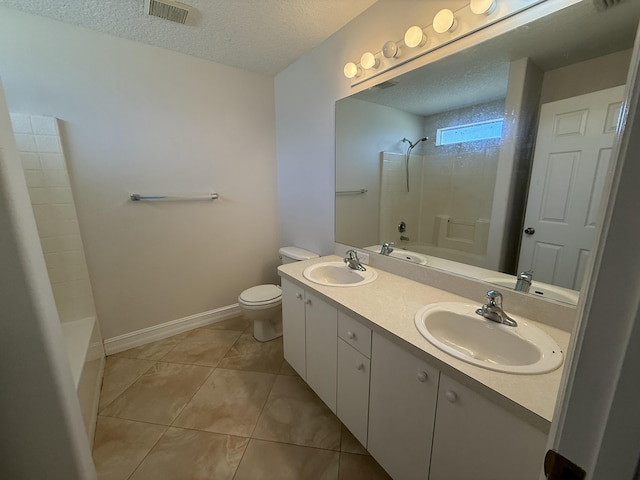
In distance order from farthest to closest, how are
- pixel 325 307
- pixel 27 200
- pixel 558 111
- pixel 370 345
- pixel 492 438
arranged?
pixel 325 307, pixel 370 345, pixel 558 111, pixel 27 200, pixel 492 438

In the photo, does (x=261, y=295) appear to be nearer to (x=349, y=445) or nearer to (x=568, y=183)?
(x=349, y=445)

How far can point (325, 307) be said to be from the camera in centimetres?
133

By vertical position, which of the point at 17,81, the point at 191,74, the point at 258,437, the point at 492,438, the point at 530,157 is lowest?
the point at 258,437

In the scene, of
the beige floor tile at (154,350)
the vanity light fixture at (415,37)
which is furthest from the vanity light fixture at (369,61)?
the beige floor tile at (154,350)

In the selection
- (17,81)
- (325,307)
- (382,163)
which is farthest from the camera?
(382,163)

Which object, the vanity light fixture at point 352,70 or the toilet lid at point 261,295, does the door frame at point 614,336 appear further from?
the toilet lid at point 261,295

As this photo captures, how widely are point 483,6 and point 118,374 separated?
2.95m

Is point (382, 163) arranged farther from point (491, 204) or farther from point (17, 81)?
point (17, 81)

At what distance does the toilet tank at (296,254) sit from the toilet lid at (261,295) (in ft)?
0.96

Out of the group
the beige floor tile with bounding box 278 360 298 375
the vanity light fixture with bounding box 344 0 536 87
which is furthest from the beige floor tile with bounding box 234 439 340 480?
the vanity light fixture with bounding box 344 0 536 87

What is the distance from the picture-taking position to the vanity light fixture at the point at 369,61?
1.50m

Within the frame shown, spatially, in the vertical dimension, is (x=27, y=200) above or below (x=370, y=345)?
above

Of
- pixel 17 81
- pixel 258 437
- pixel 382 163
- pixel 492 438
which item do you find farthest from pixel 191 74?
pixel 492 438

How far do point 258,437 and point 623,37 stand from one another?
86.8 inches
